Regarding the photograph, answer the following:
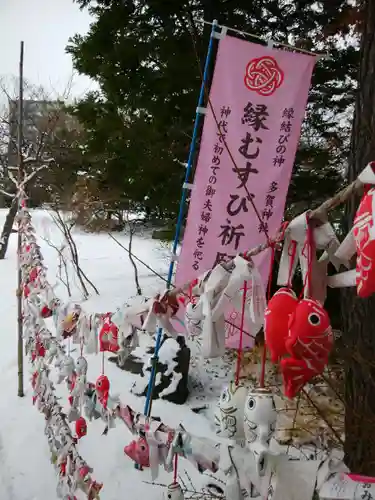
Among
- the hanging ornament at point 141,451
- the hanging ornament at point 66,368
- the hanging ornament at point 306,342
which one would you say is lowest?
the hanging ornament at point 66,368

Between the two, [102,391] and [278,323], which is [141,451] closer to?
[102,391]

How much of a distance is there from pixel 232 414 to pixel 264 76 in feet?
8.63

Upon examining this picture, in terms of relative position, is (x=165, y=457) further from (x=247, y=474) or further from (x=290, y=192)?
(x=290, y=192)

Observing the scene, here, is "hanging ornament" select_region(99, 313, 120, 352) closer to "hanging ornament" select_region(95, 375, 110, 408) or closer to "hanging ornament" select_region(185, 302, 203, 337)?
"hanging ornament" select_region(95, 375, 110, 408)

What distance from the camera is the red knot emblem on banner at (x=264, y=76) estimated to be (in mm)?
3311

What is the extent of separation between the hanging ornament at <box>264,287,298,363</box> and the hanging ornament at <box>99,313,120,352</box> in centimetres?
96

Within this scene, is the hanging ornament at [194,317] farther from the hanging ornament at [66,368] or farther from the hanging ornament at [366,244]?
the hanging ornament at [66,368]

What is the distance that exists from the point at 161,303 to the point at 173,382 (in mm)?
3978

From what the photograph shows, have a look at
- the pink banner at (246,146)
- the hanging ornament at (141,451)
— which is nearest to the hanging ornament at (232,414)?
the hanging ornament at (141,451)

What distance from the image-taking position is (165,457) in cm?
164

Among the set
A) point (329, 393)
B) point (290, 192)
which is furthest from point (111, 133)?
point (329, 393)

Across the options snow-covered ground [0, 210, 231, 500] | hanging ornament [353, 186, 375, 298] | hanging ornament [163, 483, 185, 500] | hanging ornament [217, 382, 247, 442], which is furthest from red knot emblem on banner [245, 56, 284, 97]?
snow-covered ground [0, 210, 231, 500]

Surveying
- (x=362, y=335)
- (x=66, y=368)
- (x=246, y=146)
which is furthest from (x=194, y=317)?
(x=246, y=146)

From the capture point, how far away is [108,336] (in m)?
2.01
